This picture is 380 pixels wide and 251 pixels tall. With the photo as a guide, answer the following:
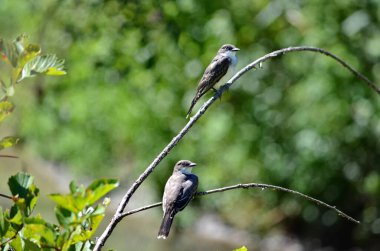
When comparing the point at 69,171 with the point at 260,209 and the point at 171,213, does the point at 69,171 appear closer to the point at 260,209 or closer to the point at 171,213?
the point at 260,209

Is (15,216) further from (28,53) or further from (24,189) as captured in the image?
(28,53)

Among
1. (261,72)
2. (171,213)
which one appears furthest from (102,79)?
(171,213)

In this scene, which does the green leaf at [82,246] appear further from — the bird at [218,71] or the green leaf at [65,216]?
the bird at [218,71]

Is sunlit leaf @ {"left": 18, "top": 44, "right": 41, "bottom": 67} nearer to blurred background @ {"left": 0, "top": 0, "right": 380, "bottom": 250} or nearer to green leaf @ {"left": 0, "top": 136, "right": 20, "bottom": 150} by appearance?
green leaf @ {"left": 0, "top": 136, "right": 20, "bottom": 150}

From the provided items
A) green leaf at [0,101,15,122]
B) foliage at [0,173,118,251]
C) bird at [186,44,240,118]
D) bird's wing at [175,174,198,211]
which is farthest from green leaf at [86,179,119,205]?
bird at [186,44,240,118]

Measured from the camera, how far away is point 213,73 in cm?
552

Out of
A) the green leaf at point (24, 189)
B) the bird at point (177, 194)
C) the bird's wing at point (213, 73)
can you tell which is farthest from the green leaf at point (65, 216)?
the bird's wing at point (213, 73)

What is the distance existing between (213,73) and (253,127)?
18.5 feet

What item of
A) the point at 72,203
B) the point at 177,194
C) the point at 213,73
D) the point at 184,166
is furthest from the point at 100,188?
the point at 213,73

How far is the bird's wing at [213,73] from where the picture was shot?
5469 mm

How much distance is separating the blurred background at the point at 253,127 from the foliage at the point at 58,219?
610cm

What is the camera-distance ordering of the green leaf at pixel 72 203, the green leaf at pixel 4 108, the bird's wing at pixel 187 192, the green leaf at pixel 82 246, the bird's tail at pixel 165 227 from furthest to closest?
the bird's wing at pixel 187 192, the bird's tail at pixel 165 227, the green leaf at pixel 4 108, the green leaf at pixel 82 246, the green leaf at pixel 72 203

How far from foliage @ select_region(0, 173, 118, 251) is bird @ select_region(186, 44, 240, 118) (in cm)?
298

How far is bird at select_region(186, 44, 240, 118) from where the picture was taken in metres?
5.47
